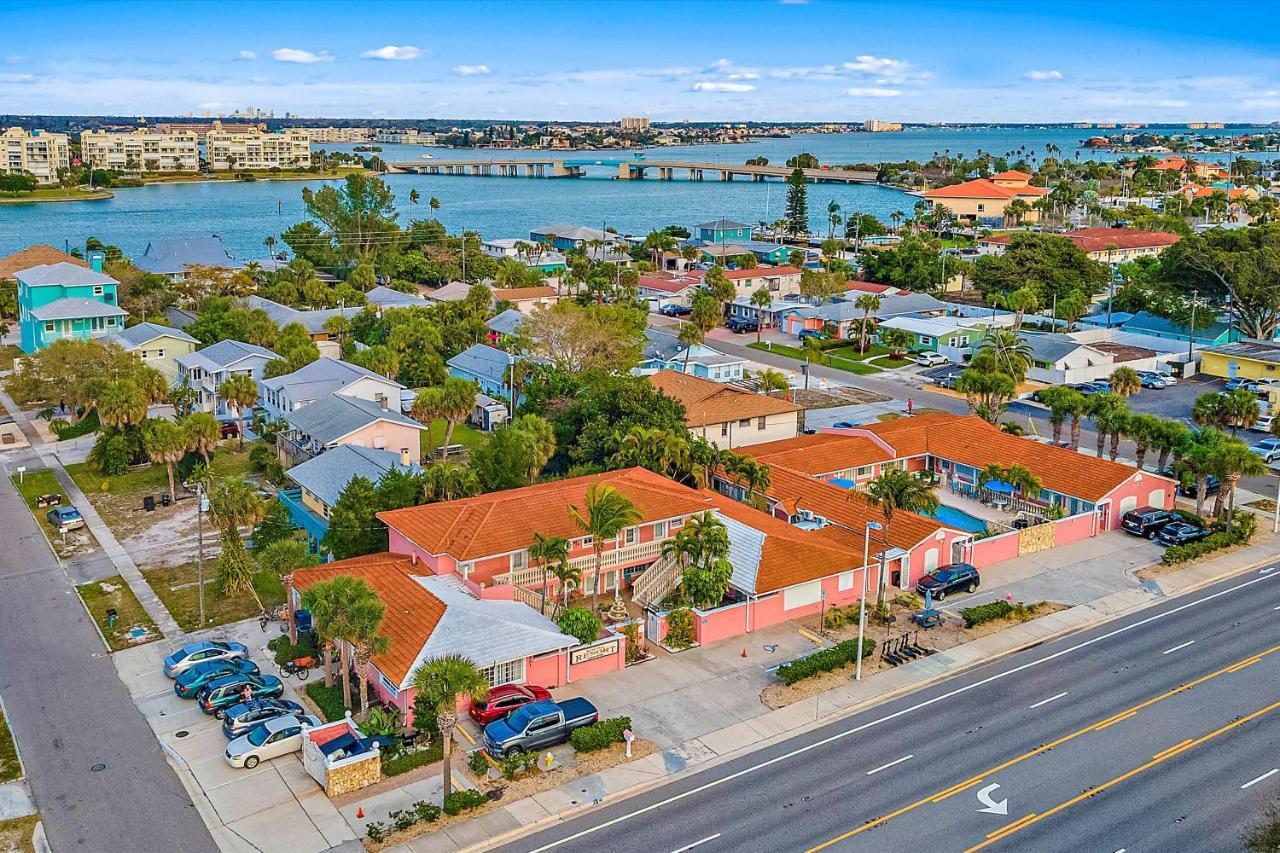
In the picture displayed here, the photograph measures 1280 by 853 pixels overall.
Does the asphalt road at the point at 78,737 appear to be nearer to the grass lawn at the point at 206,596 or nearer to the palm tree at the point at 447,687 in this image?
the grass lawn at the point at 206,596

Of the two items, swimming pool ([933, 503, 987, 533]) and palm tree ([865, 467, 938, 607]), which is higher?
palm tree ([865, 467, 938, 607])

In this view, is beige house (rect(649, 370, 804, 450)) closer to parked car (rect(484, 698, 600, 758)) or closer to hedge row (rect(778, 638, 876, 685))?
hedge row (rect(778, 638, 876, 685))

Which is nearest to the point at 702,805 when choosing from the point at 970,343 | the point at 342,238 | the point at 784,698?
the point at 784,698

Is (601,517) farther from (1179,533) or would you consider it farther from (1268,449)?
(1268,449)

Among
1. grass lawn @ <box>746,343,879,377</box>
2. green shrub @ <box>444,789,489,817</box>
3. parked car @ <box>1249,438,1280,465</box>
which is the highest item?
grass lawn @ <box>746,343,879,377</box>

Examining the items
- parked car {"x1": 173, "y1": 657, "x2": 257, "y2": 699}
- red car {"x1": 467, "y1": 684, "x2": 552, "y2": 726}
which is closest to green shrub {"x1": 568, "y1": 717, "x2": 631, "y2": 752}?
red car {"x1": 467, "y1": 684, "x2": 552, "y2": 726}

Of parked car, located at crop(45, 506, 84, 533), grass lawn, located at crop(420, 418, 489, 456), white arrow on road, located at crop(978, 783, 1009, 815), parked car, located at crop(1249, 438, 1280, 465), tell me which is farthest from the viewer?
grass lawn, located at crop(420, 418, 489, 456)

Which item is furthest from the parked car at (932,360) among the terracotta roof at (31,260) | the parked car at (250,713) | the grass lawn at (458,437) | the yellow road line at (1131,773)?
the terracotta roof at (31,260)
